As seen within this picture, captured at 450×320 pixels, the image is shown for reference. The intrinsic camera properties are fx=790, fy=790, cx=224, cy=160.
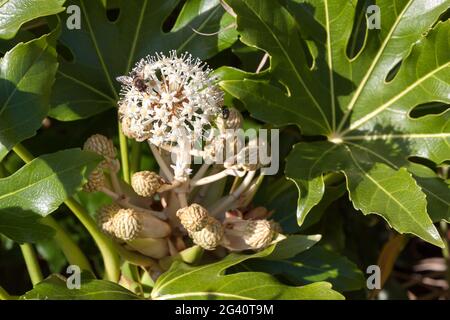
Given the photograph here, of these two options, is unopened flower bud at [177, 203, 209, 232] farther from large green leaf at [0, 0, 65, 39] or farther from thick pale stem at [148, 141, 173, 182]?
large green leaf at [0, 0, 65, 39]

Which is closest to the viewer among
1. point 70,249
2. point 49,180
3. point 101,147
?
point 49,180

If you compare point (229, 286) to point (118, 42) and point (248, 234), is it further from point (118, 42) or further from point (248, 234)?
point (118, 42)

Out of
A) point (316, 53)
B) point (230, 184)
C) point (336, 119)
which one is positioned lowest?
point (230, 184)

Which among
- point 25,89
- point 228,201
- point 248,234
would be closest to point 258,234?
point 248,234

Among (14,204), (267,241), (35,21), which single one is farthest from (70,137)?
(267,241)

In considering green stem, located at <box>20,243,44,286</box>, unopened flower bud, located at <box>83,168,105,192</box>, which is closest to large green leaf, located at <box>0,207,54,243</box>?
unopened flower bud, located at <box>83,168,105,192</box>
